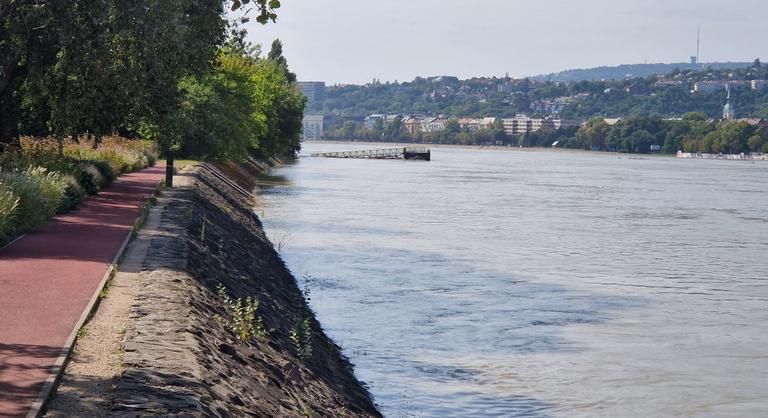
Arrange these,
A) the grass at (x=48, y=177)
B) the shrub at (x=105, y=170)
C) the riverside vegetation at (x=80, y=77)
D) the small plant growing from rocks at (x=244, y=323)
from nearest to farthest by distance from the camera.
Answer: the small plant growing from rocks at (x=244, y=323) < the grass at (x=48, y=177) < the riverside vegetation at (x=80, y=77) < the shrub at (x=105, y=170)

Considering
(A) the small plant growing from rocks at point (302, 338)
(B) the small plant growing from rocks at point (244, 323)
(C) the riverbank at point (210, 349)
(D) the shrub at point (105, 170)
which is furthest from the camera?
(D) the shrub at point (105, 170)

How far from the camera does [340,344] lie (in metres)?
20.6

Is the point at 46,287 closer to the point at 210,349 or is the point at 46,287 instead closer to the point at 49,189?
the point at 210,349

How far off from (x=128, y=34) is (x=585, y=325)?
443 inches

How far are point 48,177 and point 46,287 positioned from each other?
35.0 feet

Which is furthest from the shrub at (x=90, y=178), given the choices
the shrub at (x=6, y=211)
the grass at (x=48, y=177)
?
the shrub at (x=6, y=211)

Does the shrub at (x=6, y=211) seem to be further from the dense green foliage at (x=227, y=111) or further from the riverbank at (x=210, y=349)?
the dense green foliage at (x=227, y=111)

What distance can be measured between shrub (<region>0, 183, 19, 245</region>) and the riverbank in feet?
7.41

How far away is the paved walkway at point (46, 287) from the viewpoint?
389 inches

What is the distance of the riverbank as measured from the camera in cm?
1000

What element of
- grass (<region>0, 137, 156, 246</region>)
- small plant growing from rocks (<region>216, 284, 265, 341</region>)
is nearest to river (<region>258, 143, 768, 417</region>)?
small plant growing from rocks (<region>216, 284, 265, 341</region>)

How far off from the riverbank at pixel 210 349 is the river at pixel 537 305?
47.2 inches

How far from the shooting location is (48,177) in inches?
971

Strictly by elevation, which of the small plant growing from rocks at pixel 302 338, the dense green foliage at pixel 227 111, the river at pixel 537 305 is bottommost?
the river at pixel 537 305
